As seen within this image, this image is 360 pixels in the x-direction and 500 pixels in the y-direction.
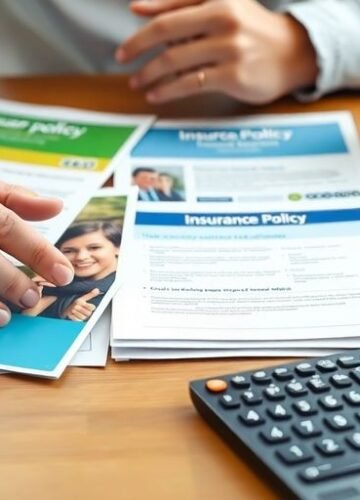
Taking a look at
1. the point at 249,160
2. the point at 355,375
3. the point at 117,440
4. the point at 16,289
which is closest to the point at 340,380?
the point at 355,375

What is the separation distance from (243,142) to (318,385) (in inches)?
16.4

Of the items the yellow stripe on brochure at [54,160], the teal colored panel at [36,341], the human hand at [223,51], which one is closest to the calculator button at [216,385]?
the teal colored panel at [36,341]

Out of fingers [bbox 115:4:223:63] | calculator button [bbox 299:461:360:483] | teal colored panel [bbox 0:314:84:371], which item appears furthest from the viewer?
fingers [bbox 115:4:223:63]

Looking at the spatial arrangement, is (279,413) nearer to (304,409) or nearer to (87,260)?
(304,409)

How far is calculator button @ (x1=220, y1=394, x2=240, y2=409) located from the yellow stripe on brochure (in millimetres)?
365

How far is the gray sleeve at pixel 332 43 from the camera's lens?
0.99 meters

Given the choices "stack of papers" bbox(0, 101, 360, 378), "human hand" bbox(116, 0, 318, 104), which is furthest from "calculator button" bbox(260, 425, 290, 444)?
"human hand" bbox(116, 0, 318, 104)

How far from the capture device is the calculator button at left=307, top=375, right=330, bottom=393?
0.54 m

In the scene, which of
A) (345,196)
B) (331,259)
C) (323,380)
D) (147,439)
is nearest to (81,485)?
(147,439)

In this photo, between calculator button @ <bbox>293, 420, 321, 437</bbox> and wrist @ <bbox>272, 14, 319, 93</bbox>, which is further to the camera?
wrist @ <bbox>272, 14, 319, 93</bbox>

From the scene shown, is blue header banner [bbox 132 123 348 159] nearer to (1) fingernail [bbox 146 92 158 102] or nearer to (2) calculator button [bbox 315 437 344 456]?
(1) fingernail [bbox 146 92 158 102]

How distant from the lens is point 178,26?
97 cm

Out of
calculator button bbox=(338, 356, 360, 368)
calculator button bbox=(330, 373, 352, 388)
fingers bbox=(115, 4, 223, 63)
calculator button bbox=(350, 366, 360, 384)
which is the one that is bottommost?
calculator button bbox=(338, 356, 360, 368)

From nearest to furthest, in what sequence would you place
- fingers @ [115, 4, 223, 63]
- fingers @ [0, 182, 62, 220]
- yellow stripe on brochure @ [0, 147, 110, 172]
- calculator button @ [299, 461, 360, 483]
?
Result: 1. calculator button @ [299, 461, 360, 483]
2. fingers @ [0, 182, 62, 220]
3. yellow stripe on brochure @ [0, 147, 110, 172]
4. fingers @ [115, 4, 223, 63]
